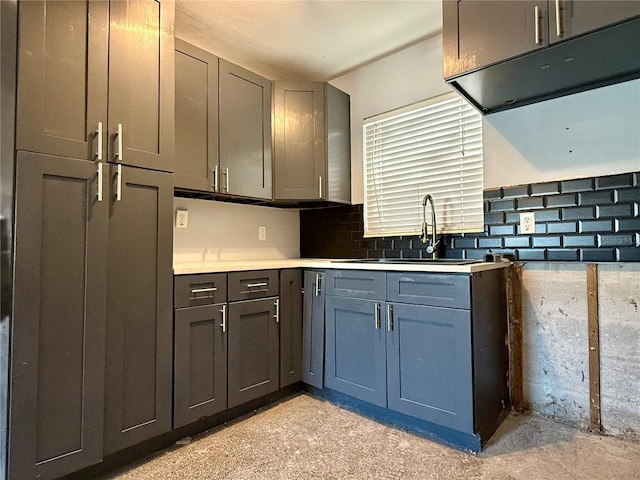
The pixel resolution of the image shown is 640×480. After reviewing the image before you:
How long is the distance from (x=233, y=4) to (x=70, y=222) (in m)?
1.52

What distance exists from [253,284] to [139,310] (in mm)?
658

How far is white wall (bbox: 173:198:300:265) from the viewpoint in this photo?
2.45 m

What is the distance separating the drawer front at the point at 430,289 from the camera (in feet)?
5.66

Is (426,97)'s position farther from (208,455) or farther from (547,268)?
(208,455)

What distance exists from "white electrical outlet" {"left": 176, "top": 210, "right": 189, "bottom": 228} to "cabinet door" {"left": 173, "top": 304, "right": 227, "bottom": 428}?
720 mm

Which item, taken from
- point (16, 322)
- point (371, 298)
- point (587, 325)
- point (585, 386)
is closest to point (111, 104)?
point (16, 322)

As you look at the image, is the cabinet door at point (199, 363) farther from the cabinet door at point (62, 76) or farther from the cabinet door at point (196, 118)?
the cabinet door at point (62, 76)

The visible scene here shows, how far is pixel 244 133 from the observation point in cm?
243

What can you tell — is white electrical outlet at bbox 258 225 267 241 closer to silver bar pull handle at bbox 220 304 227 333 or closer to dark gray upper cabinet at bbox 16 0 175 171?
silver bar pull handle at bbox 220 304 227 333

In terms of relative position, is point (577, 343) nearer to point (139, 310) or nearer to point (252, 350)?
point (252, 350)

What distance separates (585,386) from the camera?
6.23 ft

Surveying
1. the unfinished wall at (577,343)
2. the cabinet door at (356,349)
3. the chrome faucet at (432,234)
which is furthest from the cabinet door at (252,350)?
the unfinished wall at (577,343)

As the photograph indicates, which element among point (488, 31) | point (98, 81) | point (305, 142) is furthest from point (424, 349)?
point (98, 81)

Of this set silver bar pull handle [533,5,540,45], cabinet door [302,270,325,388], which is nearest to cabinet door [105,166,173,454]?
cabinet door [302,270,325,388]
